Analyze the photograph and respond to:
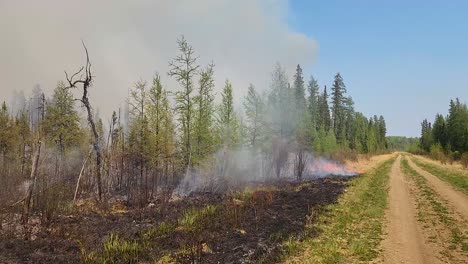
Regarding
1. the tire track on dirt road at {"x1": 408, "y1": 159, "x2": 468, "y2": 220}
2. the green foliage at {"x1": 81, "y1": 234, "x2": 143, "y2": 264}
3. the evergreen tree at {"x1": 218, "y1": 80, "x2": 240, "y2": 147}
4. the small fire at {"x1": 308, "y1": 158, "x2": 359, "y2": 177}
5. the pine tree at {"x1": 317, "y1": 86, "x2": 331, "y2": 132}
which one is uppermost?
the pine tree at {"x1": 317, "y1": 86, "x2": 331, "y2": 132}

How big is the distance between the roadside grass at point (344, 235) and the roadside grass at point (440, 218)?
1.80 meters

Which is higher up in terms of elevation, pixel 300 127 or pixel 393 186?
pixel 300 127

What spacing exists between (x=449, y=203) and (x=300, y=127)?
94.8 feet

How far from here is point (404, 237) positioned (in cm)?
1254

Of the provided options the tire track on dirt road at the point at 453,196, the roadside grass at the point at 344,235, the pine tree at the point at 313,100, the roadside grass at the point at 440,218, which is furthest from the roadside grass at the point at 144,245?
the pine tree at the point at 313,100

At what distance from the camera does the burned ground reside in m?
11.3

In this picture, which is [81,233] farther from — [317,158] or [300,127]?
[317,158]

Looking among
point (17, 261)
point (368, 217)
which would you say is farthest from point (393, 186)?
point (17, 261)

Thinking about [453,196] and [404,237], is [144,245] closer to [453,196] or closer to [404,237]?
[404,237]

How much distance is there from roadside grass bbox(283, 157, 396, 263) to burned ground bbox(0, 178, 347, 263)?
0.49 meters

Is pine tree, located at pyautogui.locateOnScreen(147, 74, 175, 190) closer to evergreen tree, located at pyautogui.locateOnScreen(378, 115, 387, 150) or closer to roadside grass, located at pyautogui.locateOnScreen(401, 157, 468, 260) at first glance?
roadside grass, located at pyautogui.locateOnScreen(401, 157, 468, 260)

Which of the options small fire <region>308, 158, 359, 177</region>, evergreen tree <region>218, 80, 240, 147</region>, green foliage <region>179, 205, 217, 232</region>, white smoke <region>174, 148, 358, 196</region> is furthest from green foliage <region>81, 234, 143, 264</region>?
small fire <region>308, 158, 359, 177</region>

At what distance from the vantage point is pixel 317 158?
5509cm

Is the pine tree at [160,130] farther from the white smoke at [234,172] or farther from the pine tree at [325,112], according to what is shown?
the pine tree at [325,112]
